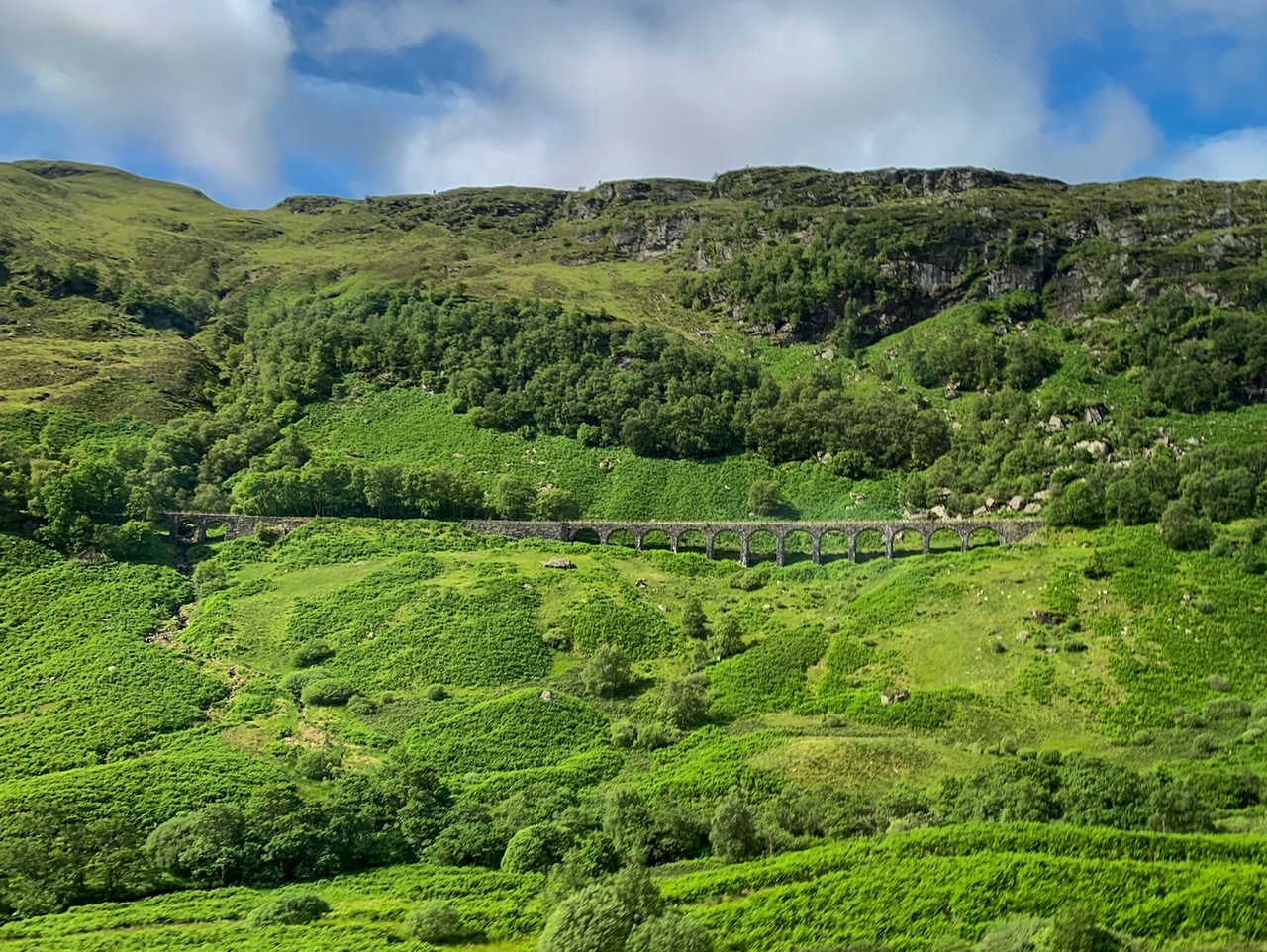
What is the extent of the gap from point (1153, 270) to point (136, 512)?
543 ft

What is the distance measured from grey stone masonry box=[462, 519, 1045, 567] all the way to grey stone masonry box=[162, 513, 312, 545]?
65.5 ft

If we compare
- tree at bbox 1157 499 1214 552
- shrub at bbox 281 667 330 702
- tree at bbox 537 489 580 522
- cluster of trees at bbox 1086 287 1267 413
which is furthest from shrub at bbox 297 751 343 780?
cluster of trees at bbox 1086 287 1267 413

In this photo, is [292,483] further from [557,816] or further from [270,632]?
[557,816]

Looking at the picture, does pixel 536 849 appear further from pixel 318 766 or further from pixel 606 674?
pixel 606 674

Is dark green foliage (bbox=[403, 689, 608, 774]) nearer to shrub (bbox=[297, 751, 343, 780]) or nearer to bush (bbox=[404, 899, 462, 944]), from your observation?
shrub (bbox=[297, 751, 343, 780])

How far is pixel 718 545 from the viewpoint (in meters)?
106

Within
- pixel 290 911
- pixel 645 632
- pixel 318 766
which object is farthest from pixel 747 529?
pixel 290 911

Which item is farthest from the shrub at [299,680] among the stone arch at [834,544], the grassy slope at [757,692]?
the stone arch at [834,544]

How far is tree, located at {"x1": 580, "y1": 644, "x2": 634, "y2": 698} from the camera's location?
6569 cm

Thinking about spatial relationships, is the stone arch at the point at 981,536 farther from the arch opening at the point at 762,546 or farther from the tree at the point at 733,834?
the tree at the point at 733,834

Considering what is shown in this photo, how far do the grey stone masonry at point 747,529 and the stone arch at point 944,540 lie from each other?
18.1 inches

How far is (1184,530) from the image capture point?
74562mm

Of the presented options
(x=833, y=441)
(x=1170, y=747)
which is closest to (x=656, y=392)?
(x=833, y=441)

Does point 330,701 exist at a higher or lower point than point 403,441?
lower
